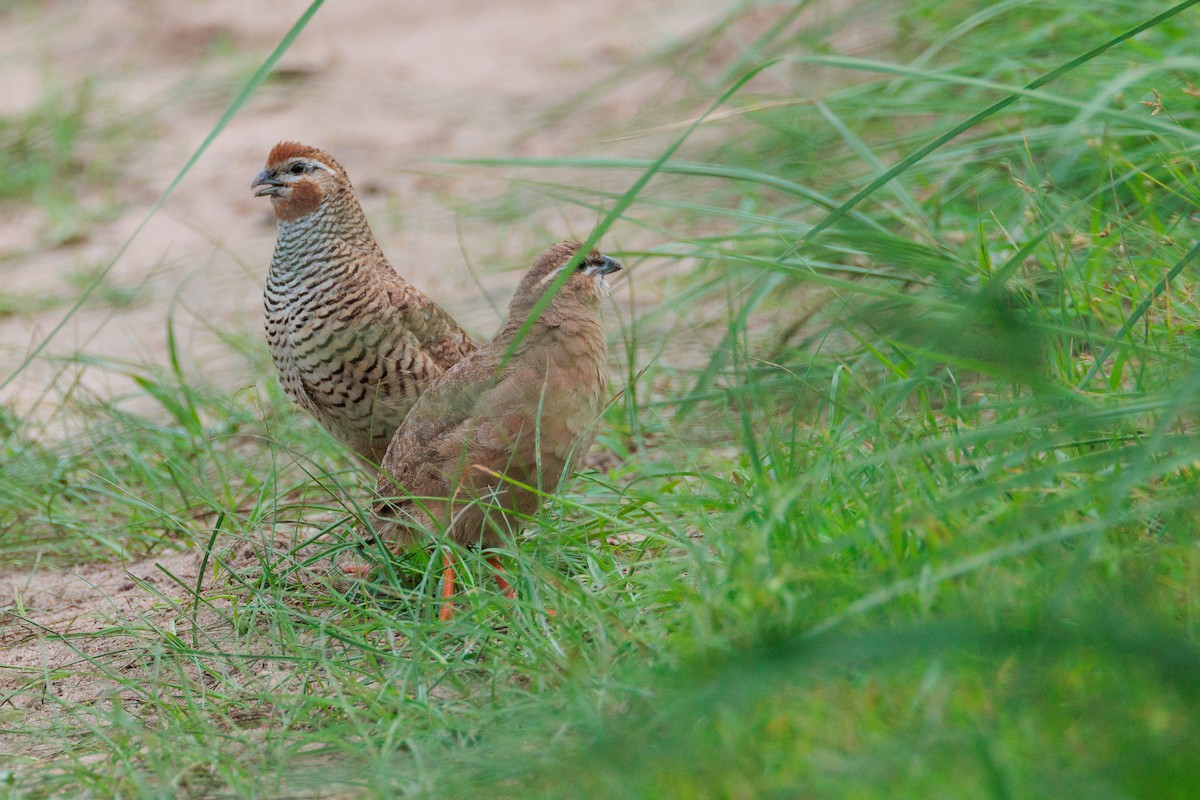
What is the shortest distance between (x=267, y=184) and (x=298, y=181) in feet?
0.44

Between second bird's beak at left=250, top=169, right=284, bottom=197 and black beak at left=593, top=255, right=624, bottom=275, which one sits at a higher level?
second bird's beak at left=250, top=169, right=284, bottom=197

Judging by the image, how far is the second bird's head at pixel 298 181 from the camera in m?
4.42

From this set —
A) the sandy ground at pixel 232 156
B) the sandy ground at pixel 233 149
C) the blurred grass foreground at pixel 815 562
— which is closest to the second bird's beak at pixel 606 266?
the blurred grass foreground at pixel 815 562

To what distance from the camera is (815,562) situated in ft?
8.18

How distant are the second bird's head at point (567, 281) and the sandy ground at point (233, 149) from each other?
477mm

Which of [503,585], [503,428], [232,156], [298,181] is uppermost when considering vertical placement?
[232,156]

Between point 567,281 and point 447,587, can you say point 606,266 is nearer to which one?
point 567,281

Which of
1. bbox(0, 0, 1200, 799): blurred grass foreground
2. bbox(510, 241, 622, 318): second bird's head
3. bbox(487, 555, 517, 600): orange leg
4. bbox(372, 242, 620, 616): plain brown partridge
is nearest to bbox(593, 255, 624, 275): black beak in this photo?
bbox(510, 241, 622, 318): second bird's head

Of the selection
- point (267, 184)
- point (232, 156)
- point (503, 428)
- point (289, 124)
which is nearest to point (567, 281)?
point (503, 428)

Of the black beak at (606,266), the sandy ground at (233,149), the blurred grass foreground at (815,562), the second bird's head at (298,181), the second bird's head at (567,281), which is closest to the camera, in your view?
the blurred grass foreground at (815,562)

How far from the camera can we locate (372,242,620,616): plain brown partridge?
11.1 ft

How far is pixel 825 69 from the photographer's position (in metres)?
6.59

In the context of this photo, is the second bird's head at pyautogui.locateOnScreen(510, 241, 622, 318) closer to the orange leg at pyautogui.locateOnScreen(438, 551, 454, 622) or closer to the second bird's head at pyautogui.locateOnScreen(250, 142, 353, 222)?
the orange leg at pyautogui.locateOnScreen(438, 551, 454, 622)

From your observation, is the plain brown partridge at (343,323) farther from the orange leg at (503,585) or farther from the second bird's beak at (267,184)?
the orange leg at (503,585)
